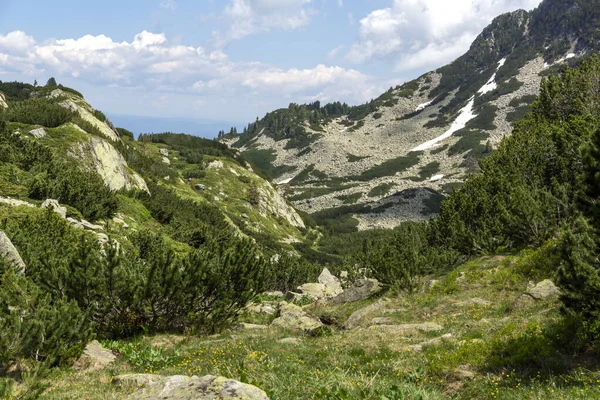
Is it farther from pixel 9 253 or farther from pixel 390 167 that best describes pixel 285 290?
pixel 390 167

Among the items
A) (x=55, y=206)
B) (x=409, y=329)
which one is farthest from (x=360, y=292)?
(x=55, y=206)

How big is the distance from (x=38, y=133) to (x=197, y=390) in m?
33.2

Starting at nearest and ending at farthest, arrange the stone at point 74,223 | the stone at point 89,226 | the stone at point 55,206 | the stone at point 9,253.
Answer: the stone at point 9,253
the stone at point 74,223
the stone at point 55,206
the stone at point 89,226

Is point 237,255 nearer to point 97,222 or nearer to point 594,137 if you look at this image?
point 594,137

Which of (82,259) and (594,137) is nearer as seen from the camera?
(594,137)

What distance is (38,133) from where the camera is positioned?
3167 centimetres

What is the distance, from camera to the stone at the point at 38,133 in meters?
31.2

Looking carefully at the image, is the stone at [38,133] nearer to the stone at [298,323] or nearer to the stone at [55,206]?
the stone at [55,206]

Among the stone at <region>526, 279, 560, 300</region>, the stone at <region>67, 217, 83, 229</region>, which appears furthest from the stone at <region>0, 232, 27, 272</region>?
the stone at <region>526, 279, 560, 300</region>

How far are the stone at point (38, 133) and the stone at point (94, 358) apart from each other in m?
26.2

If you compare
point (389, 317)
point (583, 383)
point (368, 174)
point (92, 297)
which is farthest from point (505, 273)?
point (368, 174)

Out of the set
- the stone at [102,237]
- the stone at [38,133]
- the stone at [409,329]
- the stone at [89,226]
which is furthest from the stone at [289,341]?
the stone at [38,133]

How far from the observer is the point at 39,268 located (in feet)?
40.4

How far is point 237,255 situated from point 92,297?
4782 millimetres
